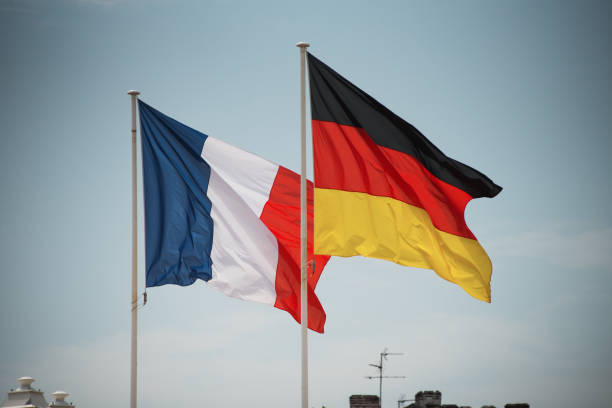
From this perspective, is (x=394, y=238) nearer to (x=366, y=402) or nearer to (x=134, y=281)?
(x=134, y=281)

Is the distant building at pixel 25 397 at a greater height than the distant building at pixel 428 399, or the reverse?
the distant building at pixel 25 397

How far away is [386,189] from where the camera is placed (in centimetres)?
1898

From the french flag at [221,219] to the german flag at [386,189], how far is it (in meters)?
1.53

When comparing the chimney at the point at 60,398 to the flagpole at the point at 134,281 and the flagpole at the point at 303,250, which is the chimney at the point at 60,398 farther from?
the flagpole at the point at 303,250

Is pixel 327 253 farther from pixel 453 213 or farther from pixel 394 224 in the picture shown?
pixel 453 213

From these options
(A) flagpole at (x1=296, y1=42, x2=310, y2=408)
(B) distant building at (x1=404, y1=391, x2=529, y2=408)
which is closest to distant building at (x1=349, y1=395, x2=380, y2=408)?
(B) distant building at (x1=404, y1=391, x2=529, y2=408)

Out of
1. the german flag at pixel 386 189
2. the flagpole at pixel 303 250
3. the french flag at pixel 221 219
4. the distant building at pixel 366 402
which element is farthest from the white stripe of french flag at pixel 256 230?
the distant building at pixel 366 402

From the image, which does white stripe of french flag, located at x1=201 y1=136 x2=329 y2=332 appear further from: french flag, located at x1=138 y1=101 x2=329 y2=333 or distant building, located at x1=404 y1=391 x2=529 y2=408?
distant building, located at x1=404 y1=391 x2=529 y2=408

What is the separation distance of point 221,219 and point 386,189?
4042 mm

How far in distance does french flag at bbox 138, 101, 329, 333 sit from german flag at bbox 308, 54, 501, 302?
5.02ft

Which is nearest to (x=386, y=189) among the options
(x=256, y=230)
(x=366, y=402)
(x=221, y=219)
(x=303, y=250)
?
(x=303, y=250)

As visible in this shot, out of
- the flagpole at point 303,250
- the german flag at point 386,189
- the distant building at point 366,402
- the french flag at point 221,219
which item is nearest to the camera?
the flagpole at point 303,250

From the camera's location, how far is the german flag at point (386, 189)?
18359mm

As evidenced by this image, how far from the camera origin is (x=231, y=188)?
19.6 m
